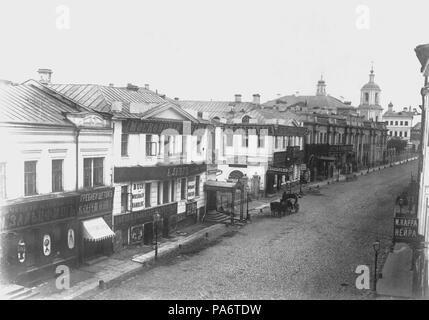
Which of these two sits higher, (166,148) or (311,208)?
(166,148)

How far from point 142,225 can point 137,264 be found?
3983 millimetres

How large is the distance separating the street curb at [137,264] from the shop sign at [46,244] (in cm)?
203

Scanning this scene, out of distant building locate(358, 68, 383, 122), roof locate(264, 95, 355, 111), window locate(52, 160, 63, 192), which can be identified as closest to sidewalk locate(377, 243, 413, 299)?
window locate(52, 160, 63, 192)

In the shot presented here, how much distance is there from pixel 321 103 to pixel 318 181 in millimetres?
30396

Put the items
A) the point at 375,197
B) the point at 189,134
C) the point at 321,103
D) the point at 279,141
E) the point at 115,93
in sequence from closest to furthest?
the point at 115,93, the point at 189,134, the point at 375,197, the point at 279,141, the point at 321,103

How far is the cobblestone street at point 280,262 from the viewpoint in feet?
56.7

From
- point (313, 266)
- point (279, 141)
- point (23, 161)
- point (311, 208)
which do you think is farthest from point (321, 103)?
point (23, 161)

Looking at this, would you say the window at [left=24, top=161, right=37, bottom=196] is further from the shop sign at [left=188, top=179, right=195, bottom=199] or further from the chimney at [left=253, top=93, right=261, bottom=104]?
the chimney at [left=253, top=93, right=261, bottom=104]

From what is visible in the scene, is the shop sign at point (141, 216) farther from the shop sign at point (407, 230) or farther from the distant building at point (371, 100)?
the distant building at point (371, 100)

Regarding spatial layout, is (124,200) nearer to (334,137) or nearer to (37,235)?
(37,235)

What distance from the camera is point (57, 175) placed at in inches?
776

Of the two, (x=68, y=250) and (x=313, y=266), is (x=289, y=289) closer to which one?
(x=313, y=266)

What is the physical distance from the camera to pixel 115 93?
26547 millimetres

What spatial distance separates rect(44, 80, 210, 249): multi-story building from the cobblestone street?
3.55 m
